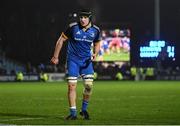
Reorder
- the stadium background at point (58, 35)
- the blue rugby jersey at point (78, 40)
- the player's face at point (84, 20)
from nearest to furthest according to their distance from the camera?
1. the player's face at point (84, 20)
2. the blue rugby jersey at point (78, 40)
3. the stadium background at point (58, 35)

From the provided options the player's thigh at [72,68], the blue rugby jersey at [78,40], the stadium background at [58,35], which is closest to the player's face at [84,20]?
the blue rugby jersey at [78,40]

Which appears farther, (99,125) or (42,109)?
(42,109)

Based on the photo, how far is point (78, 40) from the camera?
46.2 ft

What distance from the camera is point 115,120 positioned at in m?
13.5

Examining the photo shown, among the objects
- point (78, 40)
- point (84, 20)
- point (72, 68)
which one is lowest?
point (72, 68)

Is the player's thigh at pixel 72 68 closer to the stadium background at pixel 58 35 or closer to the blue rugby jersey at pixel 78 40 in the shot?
the blue rugby jersey at pixel 78 40

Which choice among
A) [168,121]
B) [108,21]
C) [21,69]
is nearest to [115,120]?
[168,121]

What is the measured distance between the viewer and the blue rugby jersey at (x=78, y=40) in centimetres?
1402

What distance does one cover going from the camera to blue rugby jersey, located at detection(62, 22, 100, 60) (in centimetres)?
1402

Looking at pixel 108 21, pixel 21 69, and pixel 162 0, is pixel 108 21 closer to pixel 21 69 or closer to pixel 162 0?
pixel 162 0

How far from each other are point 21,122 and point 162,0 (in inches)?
2665

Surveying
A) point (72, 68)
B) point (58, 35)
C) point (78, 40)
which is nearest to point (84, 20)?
point (78, 40)

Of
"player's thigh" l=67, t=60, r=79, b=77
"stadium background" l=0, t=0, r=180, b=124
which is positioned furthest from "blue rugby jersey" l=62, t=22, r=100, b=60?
"stadium background" l=0, t=0, r=180, b=124

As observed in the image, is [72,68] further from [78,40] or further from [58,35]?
[58,35]
